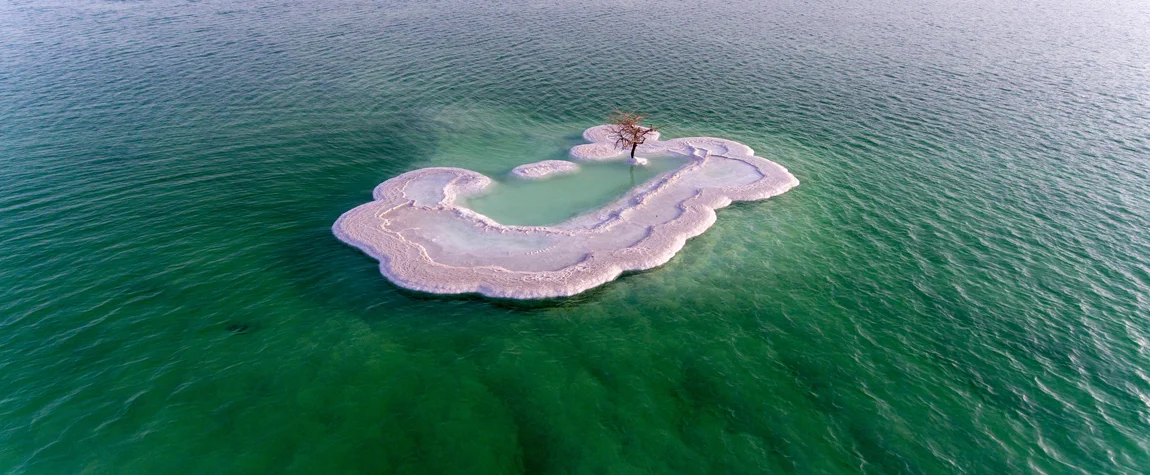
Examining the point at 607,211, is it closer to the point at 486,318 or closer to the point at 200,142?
the point at 486,318

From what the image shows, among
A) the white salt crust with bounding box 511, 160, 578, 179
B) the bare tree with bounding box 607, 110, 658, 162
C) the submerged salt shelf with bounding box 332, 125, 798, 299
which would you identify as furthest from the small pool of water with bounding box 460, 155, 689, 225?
the bare tree with bounding box 607, 110, 658, 162

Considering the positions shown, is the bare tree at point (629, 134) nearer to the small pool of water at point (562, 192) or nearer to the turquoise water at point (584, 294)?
→ the small pool of water at point (562, 192)

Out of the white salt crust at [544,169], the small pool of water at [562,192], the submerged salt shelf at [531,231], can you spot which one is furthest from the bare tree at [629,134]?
the white salt crust at [544,169]

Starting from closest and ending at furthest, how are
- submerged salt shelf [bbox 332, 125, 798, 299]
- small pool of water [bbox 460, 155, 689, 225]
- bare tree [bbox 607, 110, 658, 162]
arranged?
submerged salt shelf [bbox 332, 125, 798, 299]
small pool of water [bbox 460, 155, 689, 225]
bare tree [bbox 607, 110, 658, 162]

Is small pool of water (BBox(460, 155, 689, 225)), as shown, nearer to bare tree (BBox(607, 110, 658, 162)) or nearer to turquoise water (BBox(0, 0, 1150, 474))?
bare tree (BBox(607, 110, 658, 162))

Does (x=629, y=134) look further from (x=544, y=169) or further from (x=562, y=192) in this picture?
(x=562, y=192)

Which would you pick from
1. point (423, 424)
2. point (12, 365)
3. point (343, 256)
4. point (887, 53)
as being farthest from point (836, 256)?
point (887, 53)

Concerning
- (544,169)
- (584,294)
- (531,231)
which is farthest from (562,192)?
(584,294)
